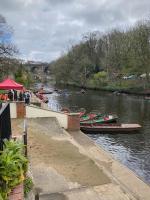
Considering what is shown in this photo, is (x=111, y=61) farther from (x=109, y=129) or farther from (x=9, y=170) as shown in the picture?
(x=9, y=170)

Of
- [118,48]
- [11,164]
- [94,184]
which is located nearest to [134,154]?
[94,184]

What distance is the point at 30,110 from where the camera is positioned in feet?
69.4

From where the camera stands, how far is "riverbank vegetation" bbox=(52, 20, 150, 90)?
65.0 meters

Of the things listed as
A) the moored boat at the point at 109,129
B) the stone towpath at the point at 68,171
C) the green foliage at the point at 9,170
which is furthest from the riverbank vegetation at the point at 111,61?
the green foliage at the point at 9,170

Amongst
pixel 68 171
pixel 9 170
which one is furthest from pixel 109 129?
pixel 9 170

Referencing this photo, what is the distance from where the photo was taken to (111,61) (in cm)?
8025

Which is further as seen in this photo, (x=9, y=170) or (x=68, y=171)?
(x=68, y=171)

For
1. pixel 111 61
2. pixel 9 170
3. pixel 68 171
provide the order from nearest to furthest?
pixel 9 170 < pixel 68 171 < pixel 111 61

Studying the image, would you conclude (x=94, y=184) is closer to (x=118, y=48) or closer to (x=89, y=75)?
(x=118, y=48)

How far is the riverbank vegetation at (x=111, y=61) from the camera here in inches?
2559

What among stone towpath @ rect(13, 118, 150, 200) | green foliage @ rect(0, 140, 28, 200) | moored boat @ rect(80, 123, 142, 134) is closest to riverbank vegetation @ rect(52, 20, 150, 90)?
moored boat @ rect(80, 123, 142, 134)

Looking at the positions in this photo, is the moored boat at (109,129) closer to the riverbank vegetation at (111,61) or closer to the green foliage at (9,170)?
the green foliage at (9,170)

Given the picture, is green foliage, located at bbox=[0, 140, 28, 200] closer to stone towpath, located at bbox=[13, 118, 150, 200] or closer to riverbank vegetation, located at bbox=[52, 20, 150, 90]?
stone towpath, located at bbox=[13, 118, 150, 200]

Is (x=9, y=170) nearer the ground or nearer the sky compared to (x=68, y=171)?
nearer the sky
